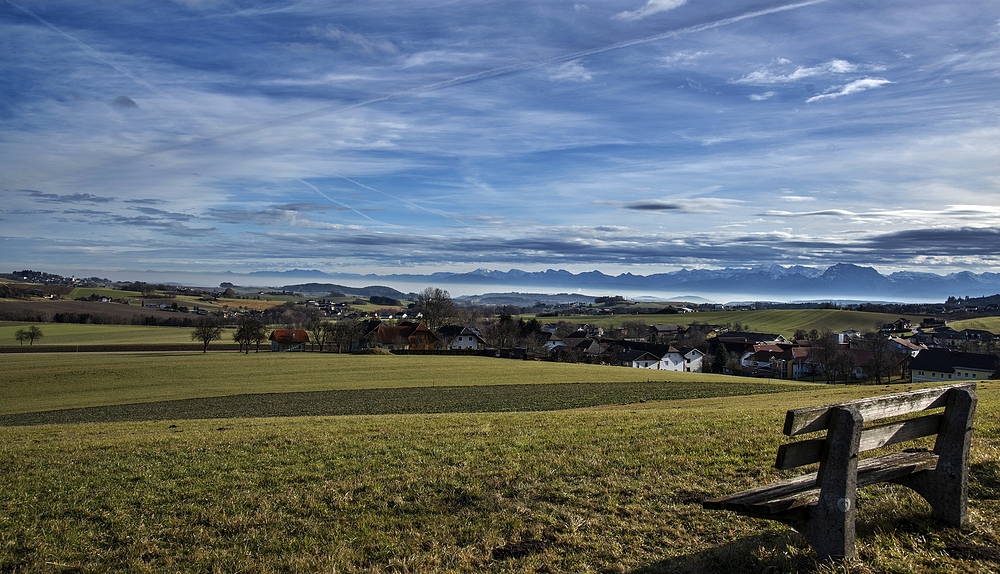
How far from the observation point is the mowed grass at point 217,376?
1694 inches

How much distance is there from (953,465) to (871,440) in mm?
1279

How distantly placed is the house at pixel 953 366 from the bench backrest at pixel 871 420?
7929 cm

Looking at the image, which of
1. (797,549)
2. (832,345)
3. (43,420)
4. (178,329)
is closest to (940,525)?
(797,549)

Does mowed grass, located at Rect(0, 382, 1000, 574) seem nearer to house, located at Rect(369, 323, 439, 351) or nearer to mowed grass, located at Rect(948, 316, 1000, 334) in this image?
house, located at Rect(369, 323, 439, 351)

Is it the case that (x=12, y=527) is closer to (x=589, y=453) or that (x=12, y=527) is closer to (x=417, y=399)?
(x=589, y=453)

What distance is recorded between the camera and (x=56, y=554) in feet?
22.4

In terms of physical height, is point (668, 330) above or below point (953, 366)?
above

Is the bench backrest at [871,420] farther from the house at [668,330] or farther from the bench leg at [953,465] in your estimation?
the house at [668,330]

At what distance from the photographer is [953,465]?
598 centimetres

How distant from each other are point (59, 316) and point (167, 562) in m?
132

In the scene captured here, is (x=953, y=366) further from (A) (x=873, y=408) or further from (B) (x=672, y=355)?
(A) (x=873, y=408)

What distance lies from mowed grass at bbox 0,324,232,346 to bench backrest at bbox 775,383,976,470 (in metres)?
100

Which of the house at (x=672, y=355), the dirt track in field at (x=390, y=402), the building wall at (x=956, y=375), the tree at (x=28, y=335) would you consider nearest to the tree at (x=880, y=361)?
the building wall at (x=956, y=375)

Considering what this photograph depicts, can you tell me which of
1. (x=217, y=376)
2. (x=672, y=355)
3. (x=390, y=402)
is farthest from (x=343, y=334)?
(x=390, y=402)
